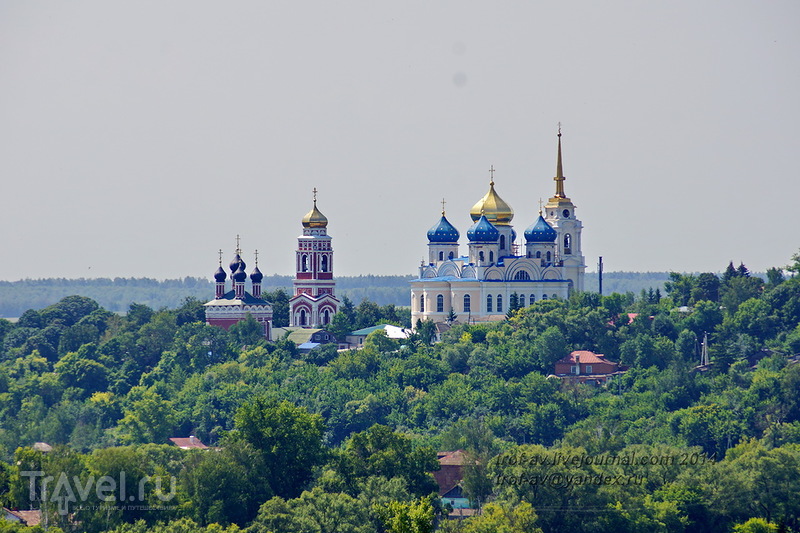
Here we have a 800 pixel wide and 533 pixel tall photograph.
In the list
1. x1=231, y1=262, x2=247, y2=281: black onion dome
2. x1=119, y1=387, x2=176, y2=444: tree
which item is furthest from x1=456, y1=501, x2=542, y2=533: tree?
x1=231, y1=262, x2=247, y2=281: black onion dome

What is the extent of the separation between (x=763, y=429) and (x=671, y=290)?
75.0 ft

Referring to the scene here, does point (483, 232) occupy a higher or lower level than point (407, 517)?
higher

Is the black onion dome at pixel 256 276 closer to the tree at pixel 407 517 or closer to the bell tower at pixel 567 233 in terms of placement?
the bell tower at pixel 567 233

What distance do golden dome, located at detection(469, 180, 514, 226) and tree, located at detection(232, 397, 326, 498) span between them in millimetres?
34551

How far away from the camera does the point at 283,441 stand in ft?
218

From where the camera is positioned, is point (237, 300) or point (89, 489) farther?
point (237, 300)

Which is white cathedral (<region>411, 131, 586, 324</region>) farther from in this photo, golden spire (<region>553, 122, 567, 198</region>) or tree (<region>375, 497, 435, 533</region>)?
tree (<region>375, 497, 435, 533</region>)

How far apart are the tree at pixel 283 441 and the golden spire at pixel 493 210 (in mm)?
34565

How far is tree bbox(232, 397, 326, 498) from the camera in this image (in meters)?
65.7

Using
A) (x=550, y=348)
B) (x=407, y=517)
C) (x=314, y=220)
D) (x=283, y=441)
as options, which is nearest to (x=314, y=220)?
(x=314, y=220)

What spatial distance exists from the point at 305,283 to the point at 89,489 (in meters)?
45.2

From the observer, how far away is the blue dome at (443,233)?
103312mm

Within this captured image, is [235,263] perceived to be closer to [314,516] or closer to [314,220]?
[314,220]

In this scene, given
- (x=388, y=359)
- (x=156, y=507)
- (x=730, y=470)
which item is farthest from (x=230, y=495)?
(x=388, y=359)
